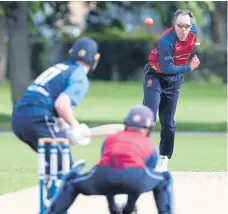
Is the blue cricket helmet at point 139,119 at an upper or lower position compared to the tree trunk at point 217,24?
upper

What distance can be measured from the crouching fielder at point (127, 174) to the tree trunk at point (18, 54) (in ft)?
59.4

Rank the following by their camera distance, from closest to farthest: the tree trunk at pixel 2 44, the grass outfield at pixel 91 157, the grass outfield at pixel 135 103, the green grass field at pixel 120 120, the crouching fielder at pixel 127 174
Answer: the crouching fielder at pixel 127 174 → the grass outfield at pixel 91 157 → the green grass field at pixel 120 120 → the grass outfield at pixel 135 103 → the tree trunk at pixel 2 44

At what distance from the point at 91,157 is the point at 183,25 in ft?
13.9

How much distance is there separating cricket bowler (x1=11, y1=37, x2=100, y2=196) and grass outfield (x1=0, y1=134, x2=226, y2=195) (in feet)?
9.07

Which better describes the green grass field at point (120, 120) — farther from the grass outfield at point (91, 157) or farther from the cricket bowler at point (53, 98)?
the cricket bowler at point (53, 98)

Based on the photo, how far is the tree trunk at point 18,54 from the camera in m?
27.6

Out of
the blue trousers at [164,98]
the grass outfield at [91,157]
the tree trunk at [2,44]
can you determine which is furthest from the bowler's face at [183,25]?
the tree trunk at [2,44]

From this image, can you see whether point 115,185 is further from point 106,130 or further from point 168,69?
point 168,69

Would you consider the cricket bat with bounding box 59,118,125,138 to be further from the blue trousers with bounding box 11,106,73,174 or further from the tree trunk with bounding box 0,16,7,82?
the tree trunk with bounding box 0,16,7,82

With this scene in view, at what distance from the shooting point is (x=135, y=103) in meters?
34.4

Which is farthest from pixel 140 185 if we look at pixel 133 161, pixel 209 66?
pixel 209 66

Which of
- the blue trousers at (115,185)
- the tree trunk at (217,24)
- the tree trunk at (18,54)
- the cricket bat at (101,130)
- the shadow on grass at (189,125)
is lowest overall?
the tree trunk at (217,24)

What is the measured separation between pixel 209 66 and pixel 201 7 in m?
21.6

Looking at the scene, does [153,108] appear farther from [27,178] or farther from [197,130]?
[197,130]
